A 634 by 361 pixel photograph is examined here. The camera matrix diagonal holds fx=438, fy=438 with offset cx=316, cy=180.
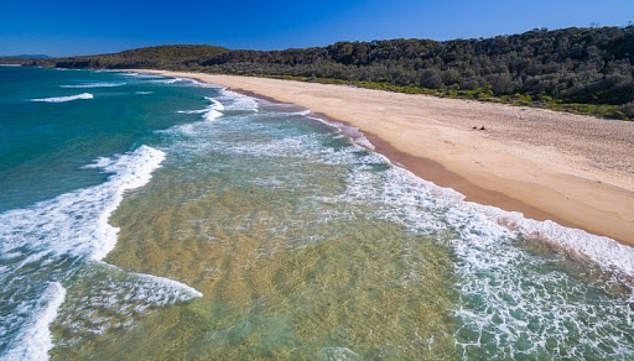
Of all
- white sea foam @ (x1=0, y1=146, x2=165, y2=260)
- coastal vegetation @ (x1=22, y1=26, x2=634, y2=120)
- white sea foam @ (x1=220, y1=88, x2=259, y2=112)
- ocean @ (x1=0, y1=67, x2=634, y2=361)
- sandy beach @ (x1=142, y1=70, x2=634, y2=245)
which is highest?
coastal vegetation @ (x1=22, y1=26, x2=634, y2=120)

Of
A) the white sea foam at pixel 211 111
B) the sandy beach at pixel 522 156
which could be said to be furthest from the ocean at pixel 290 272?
the white sea foam at pixel 211 111

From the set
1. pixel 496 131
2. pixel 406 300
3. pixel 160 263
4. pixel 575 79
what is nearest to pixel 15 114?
pixel 160 263

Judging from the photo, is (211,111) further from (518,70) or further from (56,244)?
(518,70)

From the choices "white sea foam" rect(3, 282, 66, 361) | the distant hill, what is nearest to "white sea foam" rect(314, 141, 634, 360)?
"white sea foam" rect(3, 282, 66, 361)

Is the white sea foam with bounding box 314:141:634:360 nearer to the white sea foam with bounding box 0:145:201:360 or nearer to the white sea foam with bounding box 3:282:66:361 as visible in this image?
the white sea foam with bounding box 0:145:201:360

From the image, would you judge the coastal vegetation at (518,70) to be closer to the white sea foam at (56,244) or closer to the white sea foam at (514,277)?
the white sea foam at (514,277)

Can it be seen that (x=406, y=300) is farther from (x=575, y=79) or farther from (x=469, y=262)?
(x=575, y=79)
